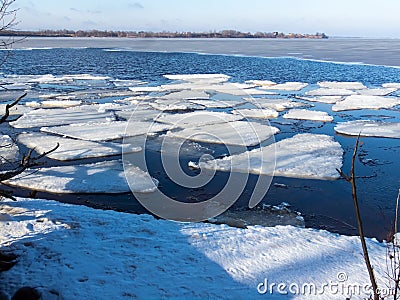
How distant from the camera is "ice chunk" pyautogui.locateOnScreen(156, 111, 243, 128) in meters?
9.05

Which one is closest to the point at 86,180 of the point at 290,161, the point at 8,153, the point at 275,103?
the point at 8,153

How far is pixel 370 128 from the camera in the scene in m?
→ 8.70

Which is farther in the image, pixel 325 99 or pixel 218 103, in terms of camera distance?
pixel 325 99

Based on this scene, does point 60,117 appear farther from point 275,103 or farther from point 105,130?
point 275,103

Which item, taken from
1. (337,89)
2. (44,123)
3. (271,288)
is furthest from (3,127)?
(337,89)

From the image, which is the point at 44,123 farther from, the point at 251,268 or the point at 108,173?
the point at 251,268

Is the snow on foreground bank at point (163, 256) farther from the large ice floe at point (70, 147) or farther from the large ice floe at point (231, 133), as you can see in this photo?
the large ice floe at point (231, 133)

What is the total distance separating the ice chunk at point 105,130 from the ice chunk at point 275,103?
382 cm

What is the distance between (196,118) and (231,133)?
166cm

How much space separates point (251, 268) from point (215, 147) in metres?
4.07

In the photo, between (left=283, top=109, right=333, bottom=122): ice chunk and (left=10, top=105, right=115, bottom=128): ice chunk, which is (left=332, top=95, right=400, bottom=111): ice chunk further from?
(left=10, top=105, right=115, bottom=128): ice chunk

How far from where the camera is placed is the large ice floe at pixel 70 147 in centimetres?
673

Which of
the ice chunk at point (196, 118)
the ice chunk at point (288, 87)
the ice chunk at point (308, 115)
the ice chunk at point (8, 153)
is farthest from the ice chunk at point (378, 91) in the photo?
the ice chunk at point (8, 153)

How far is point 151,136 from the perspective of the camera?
8.01 m
